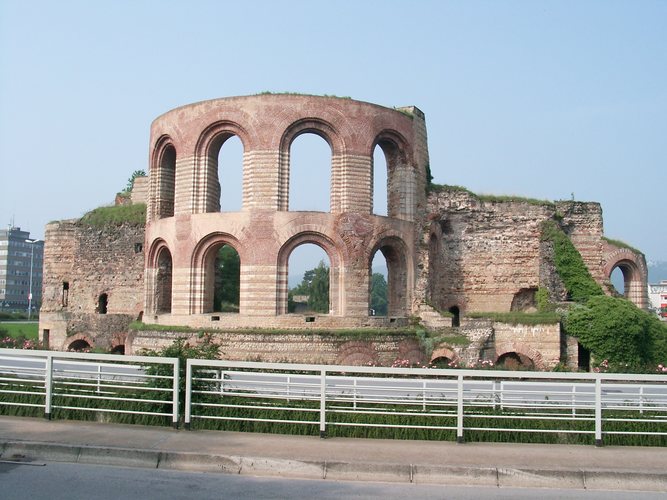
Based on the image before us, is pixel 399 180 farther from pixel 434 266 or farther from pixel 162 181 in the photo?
pixel 162 181

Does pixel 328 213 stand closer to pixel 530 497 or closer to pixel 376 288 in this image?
pixel 530 497

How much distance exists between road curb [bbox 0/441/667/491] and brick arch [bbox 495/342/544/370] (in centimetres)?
1659

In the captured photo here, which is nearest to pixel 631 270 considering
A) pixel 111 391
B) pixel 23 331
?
pixel 111 391

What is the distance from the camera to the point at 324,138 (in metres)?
24.4

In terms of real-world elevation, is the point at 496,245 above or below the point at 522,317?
A: above

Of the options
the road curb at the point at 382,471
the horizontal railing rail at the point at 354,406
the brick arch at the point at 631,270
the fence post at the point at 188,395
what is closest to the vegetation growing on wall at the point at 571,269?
the brick arch at the point at 631,270

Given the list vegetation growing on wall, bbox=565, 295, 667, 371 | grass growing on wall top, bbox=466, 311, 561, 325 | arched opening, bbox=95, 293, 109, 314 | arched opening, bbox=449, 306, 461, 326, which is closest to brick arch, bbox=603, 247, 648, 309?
vegetation growing on wall, bbox=565, 295, 667, 371

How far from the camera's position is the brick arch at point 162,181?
2670 cm

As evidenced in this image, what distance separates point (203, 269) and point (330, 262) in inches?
185

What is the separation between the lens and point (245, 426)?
10.2 meters

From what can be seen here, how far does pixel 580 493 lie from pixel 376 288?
120228 millimetres

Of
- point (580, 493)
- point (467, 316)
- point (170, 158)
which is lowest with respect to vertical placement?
point (580, 493)

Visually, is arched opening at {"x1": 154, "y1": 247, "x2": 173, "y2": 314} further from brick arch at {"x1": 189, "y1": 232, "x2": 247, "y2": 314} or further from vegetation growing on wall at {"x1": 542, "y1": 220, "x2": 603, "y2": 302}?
vegetation growing on wall at {"x1": 542, "y1": 220, "x2": 603, "y2": 302}

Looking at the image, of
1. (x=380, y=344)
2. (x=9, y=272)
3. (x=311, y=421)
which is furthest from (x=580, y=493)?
(x=9, y=272)
